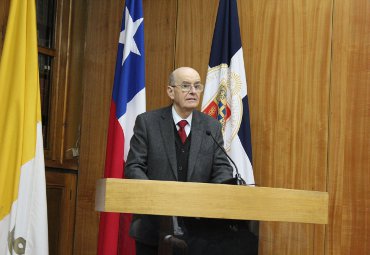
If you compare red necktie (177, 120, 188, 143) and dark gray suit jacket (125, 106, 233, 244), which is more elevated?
red necktie (177, 120, 188, 143)

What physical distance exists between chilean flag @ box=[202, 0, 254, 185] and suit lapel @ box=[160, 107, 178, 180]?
0.97 meters

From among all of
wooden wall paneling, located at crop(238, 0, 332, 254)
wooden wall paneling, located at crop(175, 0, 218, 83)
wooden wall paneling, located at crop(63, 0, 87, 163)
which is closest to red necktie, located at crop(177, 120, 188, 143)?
wooden wall paneling, located at crop(238, 0, 332, 254)

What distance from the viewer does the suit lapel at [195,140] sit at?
344 centimetres

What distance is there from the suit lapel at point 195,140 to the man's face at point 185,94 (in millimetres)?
85

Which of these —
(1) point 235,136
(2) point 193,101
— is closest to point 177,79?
(2) point 193,101

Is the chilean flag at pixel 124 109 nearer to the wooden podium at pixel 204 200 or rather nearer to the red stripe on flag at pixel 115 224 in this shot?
the red stripe on flag at pixel 115 224

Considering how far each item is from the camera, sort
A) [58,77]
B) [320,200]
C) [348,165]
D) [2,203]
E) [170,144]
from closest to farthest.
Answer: [320,200], [170,144], [2,203], [348,165], [58,77]

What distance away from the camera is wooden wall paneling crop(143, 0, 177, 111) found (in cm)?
518

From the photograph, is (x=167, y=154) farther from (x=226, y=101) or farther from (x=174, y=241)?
(x=226, y=101)

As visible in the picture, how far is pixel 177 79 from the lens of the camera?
3682mm

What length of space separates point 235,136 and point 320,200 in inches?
64.0

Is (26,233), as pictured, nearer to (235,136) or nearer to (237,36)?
(235,136)

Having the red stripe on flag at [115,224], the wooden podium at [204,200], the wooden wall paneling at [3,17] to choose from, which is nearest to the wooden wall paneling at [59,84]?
the wooden wall paneling at [3,17]

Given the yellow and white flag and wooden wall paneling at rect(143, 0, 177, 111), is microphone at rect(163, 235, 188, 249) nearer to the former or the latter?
the yellow and white flag
